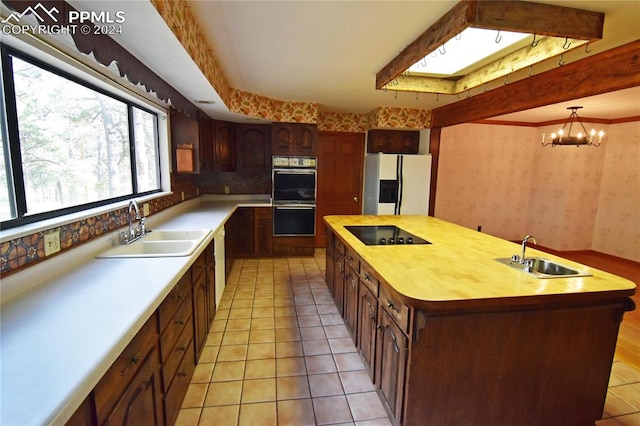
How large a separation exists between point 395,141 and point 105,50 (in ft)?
14.5

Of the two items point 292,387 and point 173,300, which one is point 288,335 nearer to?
point 292,387

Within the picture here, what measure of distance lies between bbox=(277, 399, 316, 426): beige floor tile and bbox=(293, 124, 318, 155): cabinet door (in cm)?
353

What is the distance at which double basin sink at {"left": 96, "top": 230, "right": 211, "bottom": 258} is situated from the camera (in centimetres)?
195

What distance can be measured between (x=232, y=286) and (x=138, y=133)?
77.1 inches

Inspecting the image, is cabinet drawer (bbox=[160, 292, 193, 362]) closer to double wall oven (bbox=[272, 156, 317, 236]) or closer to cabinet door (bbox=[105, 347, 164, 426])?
cabinet door (bbox=[105, 347, 164, 426])

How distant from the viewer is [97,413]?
2.99 feet

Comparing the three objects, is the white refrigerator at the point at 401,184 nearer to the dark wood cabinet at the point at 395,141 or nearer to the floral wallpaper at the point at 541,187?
the dark wood cabinet at the point at 395,141

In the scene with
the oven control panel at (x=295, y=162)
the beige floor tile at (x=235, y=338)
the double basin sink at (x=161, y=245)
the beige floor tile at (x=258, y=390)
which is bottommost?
the beige floor tile at (x=258, y=390)

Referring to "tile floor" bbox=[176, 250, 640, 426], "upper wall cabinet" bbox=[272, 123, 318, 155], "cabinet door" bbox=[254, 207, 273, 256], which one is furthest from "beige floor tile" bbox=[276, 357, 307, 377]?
"upper wall cabinet" bbox=[272, 123, 318, 155]

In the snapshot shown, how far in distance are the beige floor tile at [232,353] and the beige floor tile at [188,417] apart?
0.49 m

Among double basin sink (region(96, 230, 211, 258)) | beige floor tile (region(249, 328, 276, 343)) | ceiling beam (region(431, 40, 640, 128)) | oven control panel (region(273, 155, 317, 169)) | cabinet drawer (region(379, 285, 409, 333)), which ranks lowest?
beige floor tile (region(249, 328, 276, 343))

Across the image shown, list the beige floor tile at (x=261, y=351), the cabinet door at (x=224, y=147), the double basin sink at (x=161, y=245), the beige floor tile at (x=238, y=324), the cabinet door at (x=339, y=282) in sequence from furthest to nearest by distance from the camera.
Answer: the cabinet door at (x=224, y=147) → the cabinet door at (x=339, y=282) → the beige floor tile at (x=238, y=324) → the beige floor tile at (x=261, y=351) → the double basin sink at (x=161, y=245)

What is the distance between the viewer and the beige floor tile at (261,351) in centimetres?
239

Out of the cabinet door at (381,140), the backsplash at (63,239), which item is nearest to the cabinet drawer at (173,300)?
the backsplash at (63,239)
